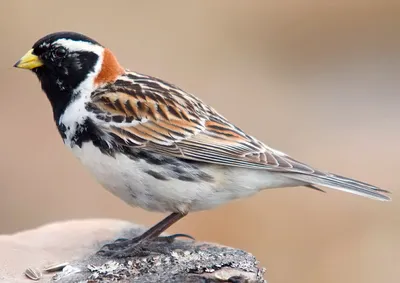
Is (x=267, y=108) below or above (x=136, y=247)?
below

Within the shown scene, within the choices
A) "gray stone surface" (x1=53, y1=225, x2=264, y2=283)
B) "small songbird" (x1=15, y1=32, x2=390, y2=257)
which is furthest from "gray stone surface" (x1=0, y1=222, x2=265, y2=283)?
"small songbird" (x1=15, y1=32, x2=390, y2=257)

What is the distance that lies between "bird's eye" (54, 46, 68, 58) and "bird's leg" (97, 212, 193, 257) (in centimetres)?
126

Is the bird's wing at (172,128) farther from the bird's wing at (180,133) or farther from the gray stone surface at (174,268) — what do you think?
the gray stone surface at (174,268)

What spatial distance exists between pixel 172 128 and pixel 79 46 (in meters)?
0.82

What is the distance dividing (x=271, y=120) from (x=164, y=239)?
6.19 meters

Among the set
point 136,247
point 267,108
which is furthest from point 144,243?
point 267,108

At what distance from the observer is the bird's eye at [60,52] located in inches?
228

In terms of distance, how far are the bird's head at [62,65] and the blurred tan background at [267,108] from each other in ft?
11.1

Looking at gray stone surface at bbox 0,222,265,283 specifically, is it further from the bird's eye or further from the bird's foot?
the bird's eye

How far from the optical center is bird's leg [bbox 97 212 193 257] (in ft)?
18.4

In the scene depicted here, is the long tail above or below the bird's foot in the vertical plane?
above

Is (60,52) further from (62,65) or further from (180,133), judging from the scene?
(180,133)

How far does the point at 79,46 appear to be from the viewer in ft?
19.2

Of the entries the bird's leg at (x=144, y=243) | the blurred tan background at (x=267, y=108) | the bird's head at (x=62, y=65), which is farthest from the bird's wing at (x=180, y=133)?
the blurred tan background at (x=267, y=108)
